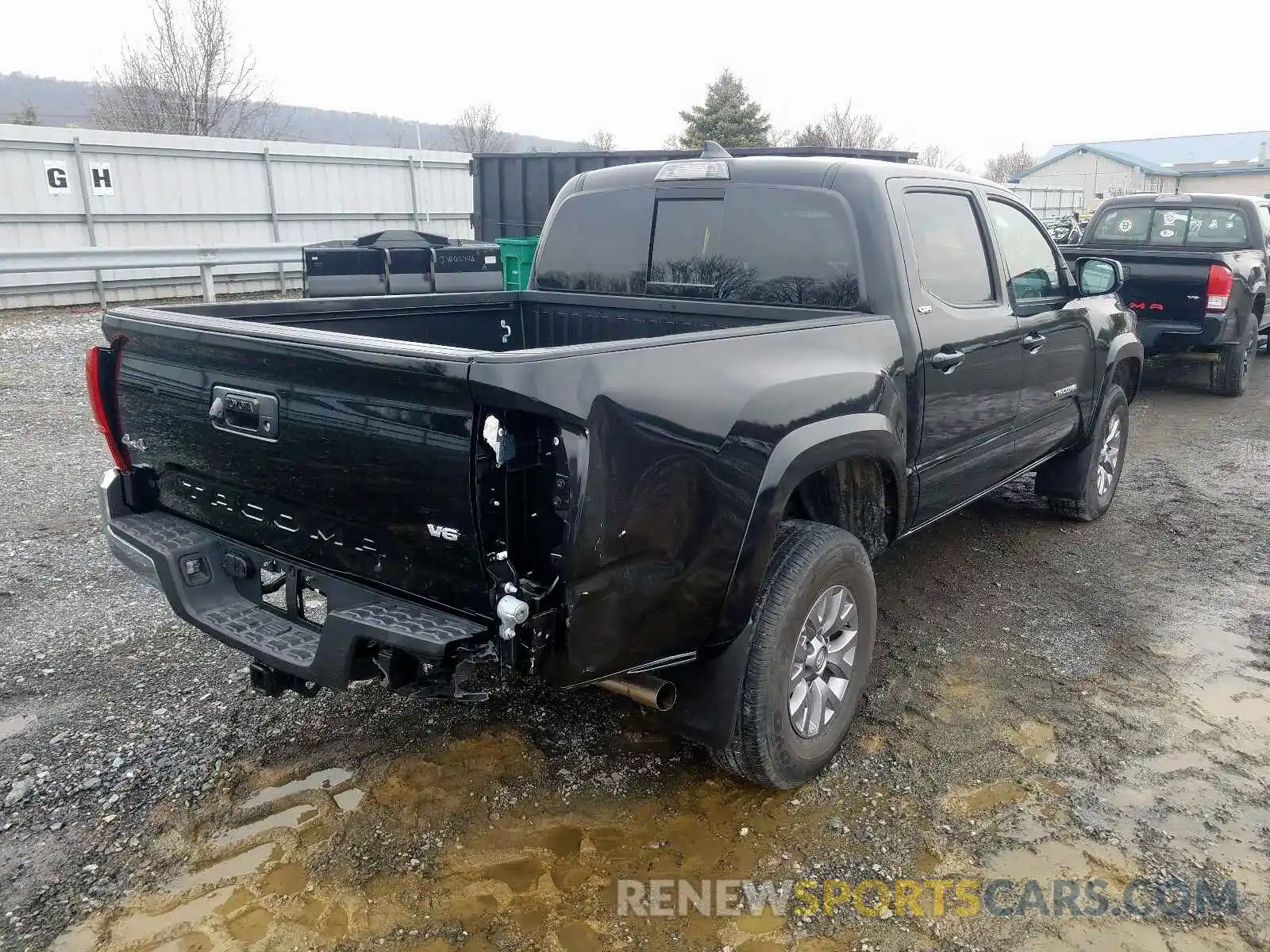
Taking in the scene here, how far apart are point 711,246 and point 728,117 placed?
31396 millimetres

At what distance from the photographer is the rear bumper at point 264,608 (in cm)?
241

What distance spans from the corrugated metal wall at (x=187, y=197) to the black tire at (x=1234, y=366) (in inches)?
515

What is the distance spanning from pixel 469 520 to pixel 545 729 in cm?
141

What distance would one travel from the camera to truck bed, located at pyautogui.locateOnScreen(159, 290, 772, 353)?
142 inches

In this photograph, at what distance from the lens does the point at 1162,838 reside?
2.86 m

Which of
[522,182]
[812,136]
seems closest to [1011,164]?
[812,136]

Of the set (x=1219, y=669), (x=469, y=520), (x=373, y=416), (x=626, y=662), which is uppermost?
(x=373, y=416)

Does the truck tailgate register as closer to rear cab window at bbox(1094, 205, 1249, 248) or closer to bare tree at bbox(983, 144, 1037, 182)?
rear cab window at bbox(1094, 205, 1249, 248)

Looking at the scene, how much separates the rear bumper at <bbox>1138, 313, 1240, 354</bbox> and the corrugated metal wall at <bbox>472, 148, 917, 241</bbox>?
5712mm

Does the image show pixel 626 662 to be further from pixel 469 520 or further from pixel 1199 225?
pixel 1199 225

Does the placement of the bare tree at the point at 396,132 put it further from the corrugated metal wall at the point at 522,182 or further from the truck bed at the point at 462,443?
the truck bed at the point at 462,443

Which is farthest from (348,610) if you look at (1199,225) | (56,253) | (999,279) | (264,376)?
(56,253)

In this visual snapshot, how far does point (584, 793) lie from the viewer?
121 inches

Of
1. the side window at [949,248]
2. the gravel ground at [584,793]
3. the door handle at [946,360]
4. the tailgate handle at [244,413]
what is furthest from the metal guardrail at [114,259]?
the door handle at [946,360]
